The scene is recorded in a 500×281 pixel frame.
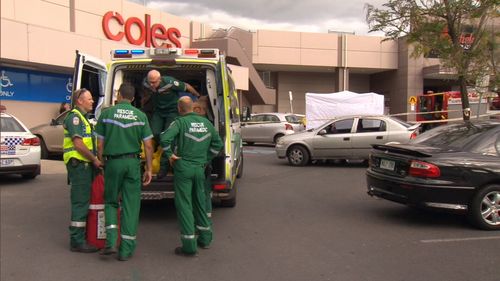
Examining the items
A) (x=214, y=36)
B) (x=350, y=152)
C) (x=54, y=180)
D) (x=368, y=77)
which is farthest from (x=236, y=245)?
(x=368, y=77)

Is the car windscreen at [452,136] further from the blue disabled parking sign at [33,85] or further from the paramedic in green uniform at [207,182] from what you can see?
the blue disabled parking sign at [33,85]

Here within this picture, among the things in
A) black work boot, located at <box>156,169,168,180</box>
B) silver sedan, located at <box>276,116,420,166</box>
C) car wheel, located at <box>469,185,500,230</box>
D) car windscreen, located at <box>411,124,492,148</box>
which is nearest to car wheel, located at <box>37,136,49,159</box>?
silver sedan, located at <box>276,116,420,166</box>

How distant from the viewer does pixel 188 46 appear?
3050cm

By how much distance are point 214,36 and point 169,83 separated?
26.0m

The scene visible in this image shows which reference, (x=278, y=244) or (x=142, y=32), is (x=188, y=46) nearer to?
(x=142, y=32)

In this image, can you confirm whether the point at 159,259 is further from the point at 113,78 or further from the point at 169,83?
the point at 113,78

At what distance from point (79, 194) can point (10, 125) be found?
5.79 meters

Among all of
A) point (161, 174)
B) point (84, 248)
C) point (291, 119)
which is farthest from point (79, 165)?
point (291, 119)

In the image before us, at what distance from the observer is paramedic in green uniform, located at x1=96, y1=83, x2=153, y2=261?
5.34 meters

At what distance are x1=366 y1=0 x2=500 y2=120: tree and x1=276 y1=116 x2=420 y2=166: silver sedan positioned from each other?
1.76 metres

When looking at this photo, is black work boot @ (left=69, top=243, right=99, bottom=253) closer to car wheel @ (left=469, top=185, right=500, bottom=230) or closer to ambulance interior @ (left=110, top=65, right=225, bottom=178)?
ambulance interior @ (left=110, top=65, right=225, bottom=178)

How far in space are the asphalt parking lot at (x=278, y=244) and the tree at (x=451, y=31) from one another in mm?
5798

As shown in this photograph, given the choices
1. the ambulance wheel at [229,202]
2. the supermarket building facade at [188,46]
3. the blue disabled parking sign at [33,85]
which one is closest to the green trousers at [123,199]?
the ambulance wheel at [229,202]

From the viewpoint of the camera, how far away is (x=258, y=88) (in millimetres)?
33719
